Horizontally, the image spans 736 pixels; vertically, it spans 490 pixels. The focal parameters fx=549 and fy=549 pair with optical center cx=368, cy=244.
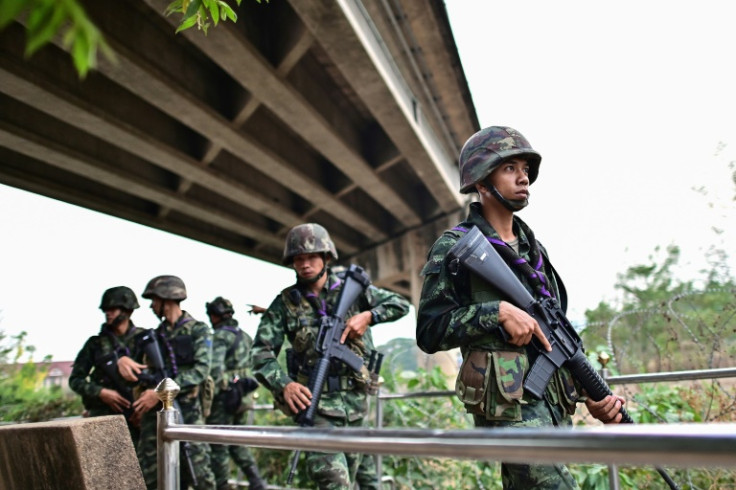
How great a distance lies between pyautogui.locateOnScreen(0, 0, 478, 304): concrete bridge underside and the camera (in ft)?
15.8

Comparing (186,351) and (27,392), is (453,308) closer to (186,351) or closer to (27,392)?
(186,351)

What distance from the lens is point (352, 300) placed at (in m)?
3.43

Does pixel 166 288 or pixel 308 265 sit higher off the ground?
pixel 166 288

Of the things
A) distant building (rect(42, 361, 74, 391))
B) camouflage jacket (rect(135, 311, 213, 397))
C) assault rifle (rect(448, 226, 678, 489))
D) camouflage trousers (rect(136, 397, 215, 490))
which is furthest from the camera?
distant building (rect(42, 361, 74, 391))

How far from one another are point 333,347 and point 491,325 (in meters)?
1.46

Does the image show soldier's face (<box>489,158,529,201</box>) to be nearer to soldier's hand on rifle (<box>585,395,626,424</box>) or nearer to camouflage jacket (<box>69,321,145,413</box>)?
soldier's hand on rifle (<box>585,395,626,424</box>)

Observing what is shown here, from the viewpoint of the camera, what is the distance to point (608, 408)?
2.06m

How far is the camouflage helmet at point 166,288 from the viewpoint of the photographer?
4.79 meters

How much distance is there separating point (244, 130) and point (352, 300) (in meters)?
3.71

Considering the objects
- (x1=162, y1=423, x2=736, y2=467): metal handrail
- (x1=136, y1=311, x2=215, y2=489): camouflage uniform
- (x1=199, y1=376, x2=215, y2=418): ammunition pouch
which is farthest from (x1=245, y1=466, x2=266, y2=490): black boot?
(x1=162, y1=423, x2=736, y2=467): metal handrail

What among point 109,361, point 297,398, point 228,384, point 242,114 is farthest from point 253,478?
point 242,114

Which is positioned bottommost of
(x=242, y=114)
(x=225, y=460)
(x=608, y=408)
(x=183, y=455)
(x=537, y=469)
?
(x=225, y=460)

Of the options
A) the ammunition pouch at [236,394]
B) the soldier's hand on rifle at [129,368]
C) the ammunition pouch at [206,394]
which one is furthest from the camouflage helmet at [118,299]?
the ammunition pouch at [236,394]

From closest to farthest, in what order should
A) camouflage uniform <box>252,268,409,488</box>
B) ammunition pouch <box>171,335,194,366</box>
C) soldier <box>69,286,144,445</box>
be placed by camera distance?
1. camouflage uniform <box>252,268,409,488</box>
2. ammunition pouch <box>171,335,194,366</box>
3. soldier <box>69,286,144,445</box>
